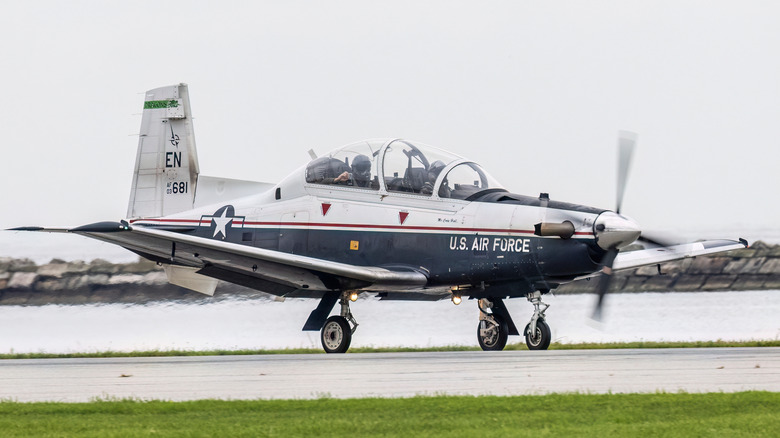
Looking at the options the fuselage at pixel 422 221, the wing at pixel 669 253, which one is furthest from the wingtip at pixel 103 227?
the wing at pixel 669 253

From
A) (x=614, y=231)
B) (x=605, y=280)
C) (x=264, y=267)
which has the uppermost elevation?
(x=614, y=231)

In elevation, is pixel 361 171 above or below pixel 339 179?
above

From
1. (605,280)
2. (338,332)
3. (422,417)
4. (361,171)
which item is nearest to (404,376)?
(422,417)

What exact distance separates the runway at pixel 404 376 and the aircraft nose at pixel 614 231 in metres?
1.42

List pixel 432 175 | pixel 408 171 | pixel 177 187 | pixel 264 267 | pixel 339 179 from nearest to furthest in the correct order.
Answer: pixel 432 175 < pixel 408 171 < pixel 264 267 < pixel 339 179 < pixel 177 187

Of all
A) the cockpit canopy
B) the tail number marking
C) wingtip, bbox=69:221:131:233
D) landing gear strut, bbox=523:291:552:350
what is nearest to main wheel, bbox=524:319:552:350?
landing gear strut, bbox=523:291:552:350

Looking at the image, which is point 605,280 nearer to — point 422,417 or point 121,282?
point 422,417

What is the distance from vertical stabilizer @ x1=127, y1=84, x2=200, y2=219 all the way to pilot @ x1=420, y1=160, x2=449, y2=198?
5.85 metres

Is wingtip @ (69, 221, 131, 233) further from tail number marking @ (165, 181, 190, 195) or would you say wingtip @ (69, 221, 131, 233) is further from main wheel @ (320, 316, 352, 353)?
tail number marking @ (165, 181, 190, 195)

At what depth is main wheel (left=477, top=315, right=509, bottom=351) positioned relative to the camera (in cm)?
1744

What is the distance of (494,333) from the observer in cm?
1750

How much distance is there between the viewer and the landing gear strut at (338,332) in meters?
17.4

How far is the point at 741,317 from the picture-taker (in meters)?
21.1

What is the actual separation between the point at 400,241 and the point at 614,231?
3406mm
